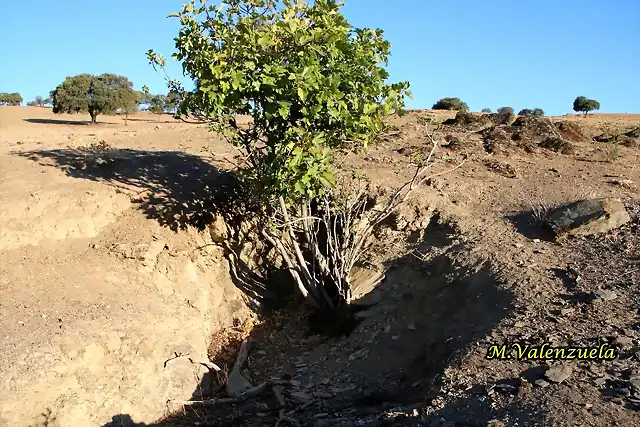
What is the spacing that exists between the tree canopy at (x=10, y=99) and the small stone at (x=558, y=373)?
5224 centimetres

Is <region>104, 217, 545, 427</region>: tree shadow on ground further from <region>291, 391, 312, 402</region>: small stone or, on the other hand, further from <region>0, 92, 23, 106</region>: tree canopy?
<region>0, 92, 23, 106</region>: tree canopy

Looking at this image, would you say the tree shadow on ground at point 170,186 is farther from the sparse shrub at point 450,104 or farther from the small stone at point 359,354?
the sparse shrub at point 450,104

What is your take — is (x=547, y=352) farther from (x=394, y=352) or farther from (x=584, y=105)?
(x=584, y=105)

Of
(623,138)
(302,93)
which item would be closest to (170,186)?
(302,93)

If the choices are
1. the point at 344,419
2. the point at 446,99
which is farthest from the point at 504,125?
the point at 446,99

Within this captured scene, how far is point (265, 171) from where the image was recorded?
600 cm

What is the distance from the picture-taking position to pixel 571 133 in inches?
459

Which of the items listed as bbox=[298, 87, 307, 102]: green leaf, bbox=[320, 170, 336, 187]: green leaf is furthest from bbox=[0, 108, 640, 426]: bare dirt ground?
bbox=[298, 87, 307, 102]: green leaf

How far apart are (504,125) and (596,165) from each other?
313cm

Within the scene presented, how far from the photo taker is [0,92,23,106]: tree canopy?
155 ft

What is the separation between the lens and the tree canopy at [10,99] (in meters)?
47.2

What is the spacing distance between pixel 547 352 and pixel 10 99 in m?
52.2

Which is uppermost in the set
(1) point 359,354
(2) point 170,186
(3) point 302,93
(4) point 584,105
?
(4) point 584,105

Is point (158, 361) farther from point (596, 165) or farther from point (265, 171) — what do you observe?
point (596, 165)
